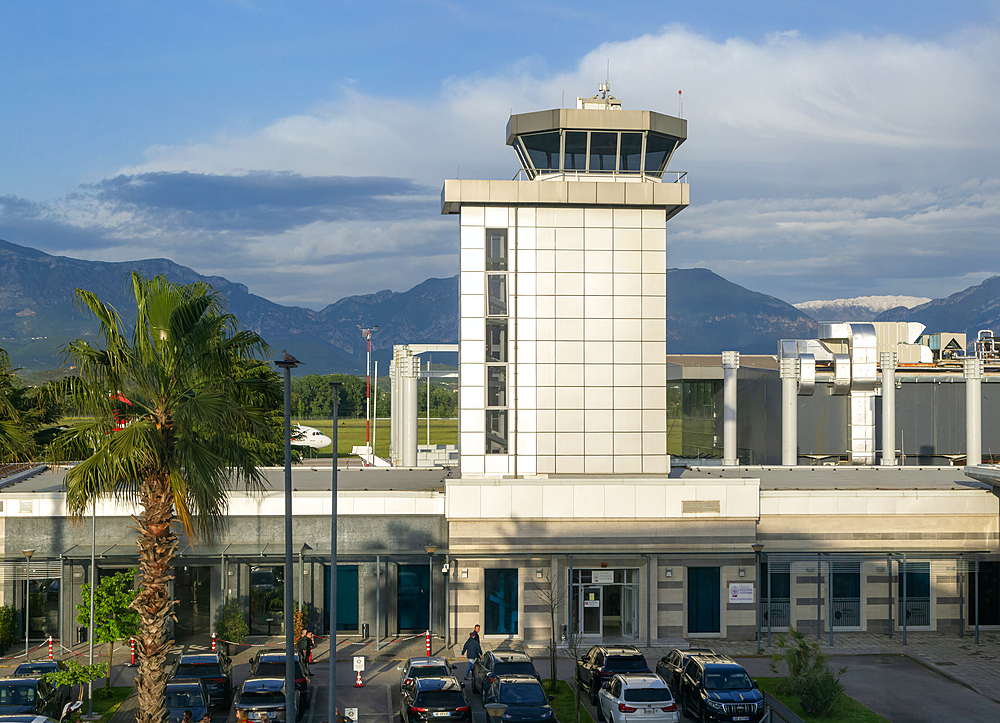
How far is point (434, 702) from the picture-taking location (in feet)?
79.0

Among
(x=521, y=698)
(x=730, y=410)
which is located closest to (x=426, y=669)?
(x=521, y=698)

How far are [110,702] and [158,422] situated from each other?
13.0 meters

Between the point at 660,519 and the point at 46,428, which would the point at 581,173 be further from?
the point at 46,428

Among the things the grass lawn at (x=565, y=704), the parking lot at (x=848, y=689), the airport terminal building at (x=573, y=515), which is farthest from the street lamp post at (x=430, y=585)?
the grass lawn at (x=565, y=704)

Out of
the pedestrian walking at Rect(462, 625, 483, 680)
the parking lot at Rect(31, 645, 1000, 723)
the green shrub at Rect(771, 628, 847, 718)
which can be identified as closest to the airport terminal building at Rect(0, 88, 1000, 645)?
the parking lot at Rect(31, 645, 1000, 723)

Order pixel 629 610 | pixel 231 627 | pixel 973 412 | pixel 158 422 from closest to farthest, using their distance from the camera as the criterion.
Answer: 1. pixel 158 422
2. pixel 231 627
3. pixel 629 610
4. pixel 973 412

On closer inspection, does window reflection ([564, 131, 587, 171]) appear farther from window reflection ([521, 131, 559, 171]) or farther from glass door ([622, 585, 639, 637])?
glass door ([622, 585, 639, 637])

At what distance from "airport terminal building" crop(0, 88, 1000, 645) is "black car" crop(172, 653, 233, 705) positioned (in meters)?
6.50

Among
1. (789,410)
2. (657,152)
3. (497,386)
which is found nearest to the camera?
(497,386)

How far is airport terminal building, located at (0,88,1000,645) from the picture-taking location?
3469cm

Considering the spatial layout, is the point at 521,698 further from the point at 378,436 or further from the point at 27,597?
the point at 378,436

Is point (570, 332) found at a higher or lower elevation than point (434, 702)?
higher

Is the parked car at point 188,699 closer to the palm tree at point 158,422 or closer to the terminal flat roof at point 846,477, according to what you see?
the palm tree at point 158,422

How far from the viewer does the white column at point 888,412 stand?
49375mm
